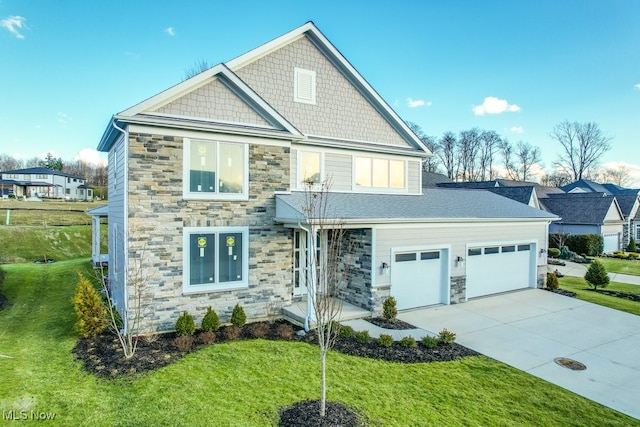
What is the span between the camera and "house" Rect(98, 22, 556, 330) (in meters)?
9.38

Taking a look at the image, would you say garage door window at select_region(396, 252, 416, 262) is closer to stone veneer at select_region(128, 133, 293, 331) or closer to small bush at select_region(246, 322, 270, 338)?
stone veneer at select_region(128, 133, 293, 331)

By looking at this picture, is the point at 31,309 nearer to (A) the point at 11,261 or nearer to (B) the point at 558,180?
Result: (A) the point at 11,261

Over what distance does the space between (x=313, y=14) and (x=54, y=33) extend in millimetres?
13665

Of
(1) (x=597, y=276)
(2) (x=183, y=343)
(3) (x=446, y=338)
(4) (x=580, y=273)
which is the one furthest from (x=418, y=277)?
(4) (x=580, y=273)

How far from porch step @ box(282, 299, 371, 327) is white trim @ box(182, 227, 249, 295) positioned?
1.48m

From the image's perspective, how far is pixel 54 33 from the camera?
18.5 metres

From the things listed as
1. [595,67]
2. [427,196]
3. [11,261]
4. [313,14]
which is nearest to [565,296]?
[427,196]

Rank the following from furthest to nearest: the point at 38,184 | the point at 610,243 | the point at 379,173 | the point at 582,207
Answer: the point at 38,184 → the point at 582,207 → the point at 610,243 → the point at 379,173

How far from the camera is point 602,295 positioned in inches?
592

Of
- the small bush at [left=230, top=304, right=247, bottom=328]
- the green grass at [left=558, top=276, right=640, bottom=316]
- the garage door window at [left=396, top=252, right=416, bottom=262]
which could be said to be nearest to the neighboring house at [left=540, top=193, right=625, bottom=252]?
the green grass at [left=558, top=276, right=640, bottom=316]

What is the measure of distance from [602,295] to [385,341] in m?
11.9

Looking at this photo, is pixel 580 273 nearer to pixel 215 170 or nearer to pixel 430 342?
pixel 430 342

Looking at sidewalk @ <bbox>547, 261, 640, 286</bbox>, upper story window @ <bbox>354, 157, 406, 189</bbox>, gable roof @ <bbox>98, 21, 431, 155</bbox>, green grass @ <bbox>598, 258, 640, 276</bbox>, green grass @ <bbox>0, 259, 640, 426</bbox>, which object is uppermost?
gable roof @ <bbox>98, 21, 431, 155</bbox>

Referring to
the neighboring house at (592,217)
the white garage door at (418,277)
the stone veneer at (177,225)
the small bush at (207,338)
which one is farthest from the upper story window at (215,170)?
the neighboring house at (592,217)
